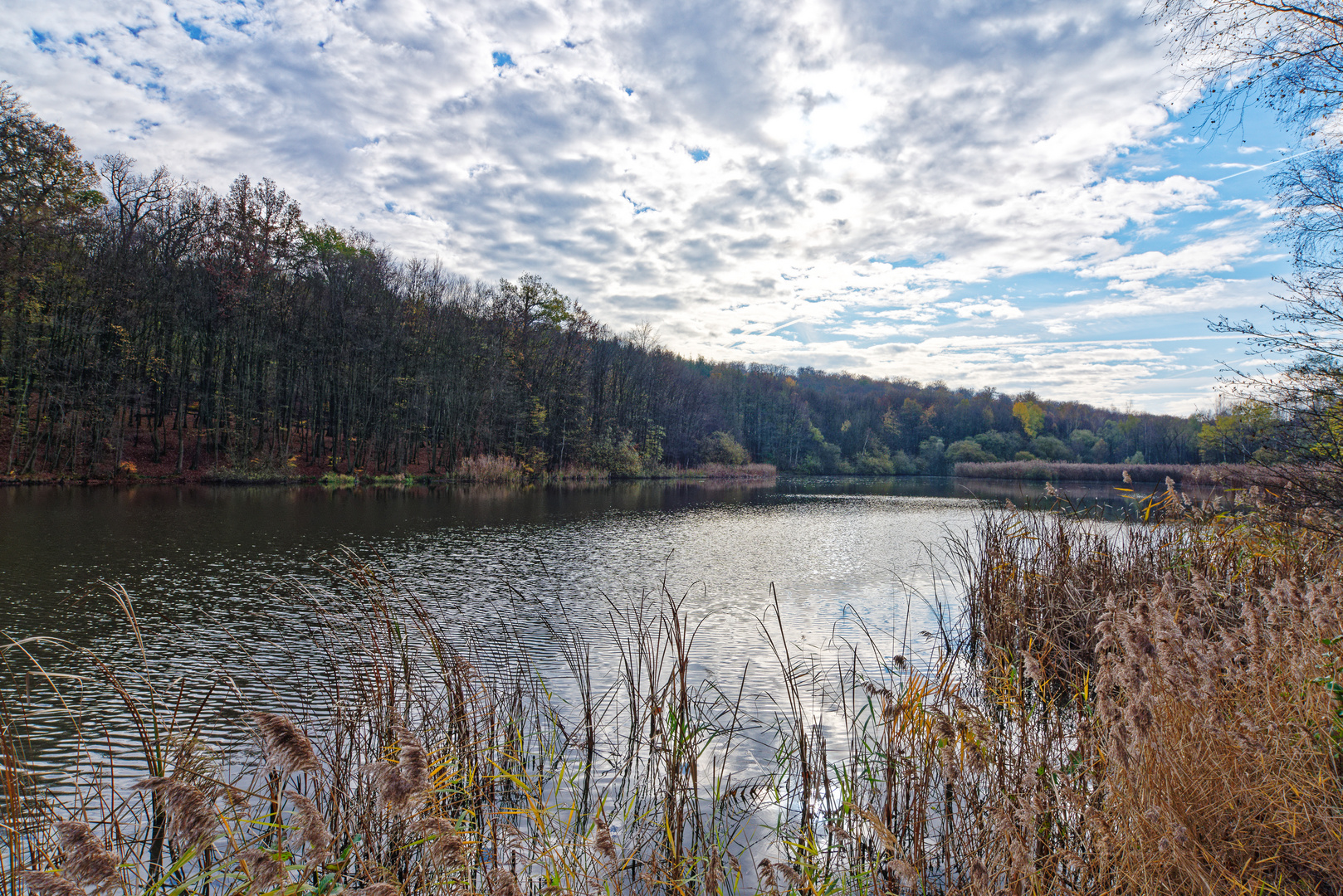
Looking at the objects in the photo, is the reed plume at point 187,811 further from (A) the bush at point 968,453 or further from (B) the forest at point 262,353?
(A) the bush at point 968,453

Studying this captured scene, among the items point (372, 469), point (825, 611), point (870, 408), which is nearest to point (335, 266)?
point (372, 469)

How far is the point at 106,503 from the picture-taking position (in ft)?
67.3

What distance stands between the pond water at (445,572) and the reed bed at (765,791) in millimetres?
937

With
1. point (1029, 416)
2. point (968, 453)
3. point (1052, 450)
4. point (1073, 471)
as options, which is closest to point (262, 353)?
point (1073, 471)

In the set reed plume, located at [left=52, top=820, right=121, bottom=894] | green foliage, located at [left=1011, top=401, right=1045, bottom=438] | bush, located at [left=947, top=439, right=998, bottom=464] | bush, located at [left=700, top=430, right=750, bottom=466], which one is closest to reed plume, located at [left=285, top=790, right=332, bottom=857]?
reed plume, located at [left=52, top=820, right=121, bottom=894]

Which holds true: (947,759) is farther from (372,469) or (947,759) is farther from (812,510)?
(372,469)

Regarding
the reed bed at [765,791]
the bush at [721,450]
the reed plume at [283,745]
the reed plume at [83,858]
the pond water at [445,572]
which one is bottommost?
the pond water at [445,572]

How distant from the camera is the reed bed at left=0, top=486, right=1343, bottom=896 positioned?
7.71ft

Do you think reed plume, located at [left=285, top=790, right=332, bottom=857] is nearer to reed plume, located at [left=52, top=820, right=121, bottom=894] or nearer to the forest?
reed plume, located at [left=52, top=820, right=121, bottom=894]

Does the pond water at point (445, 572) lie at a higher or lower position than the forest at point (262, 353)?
lower

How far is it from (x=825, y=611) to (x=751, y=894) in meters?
7.26

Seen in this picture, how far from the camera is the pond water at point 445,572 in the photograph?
8078mm

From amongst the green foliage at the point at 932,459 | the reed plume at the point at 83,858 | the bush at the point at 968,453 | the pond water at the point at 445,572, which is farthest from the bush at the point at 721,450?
the reed plume at the point at 83,858

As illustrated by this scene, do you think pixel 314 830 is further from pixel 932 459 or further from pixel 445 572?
pixel 932 459
